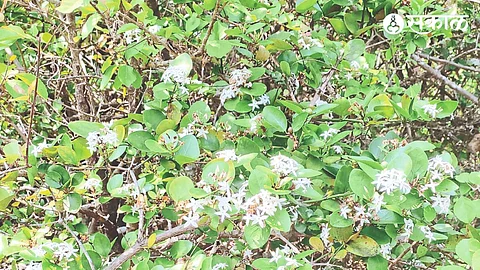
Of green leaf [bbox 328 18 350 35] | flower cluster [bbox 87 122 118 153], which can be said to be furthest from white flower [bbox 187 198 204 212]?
green leaf [bbox 328 18 350 35]

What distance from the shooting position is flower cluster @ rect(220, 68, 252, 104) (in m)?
0.86

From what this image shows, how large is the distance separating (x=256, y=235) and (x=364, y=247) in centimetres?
17

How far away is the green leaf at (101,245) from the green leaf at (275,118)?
334 mm

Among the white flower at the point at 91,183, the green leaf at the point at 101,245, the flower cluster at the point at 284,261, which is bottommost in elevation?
the green leaf at the point at 101,245

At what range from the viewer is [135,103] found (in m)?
1.25

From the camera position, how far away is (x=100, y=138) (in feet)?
2.56

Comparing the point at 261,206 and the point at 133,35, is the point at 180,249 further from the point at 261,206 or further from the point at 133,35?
the point at 133,35

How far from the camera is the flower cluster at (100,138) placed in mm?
772

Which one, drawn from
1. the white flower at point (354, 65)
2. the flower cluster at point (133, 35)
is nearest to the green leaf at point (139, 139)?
the flower cluster at point (133, 35)

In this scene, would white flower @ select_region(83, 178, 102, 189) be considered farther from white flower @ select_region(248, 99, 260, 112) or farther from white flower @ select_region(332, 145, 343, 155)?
white flower @ select_region(332, 145, 343, 155)

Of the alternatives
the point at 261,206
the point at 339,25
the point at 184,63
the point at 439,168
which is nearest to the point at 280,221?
the point at 261,206

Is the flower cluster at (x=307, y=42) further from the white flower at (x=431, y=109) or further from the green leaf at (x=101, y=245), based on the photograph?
the green leaf at (x=101, y=245)

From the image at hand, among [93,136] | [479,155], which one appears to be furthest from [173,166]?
[479,155]

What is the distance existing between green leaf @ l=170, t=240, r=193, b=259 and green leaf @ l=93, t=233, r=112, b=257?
0.12 meters
